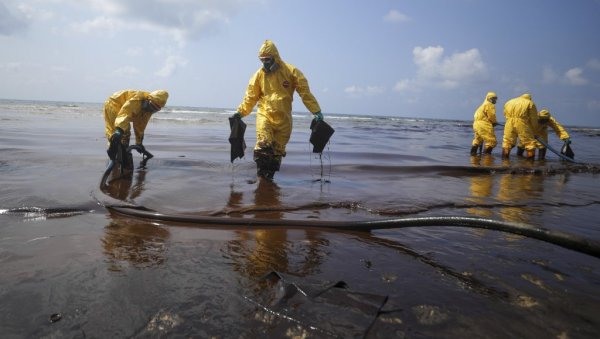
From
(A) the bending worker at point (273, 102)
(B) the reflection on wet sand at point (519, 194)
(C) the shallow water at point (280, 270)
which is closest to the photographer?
(C) the shallow water at point (280, 270)

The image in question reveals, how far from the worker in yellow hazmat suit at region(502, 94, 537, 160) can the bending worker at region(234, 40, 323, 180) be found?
7.14 meters

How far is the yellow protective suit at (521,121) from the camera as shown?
9.88m

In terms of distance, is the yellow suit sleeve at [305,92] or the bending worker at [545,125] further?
the bending worker at [545,125]

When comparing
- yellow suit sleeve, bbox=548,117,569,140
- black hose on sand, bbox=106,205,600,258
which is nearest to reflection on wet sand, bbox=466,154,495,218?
black hose on sand, bbox=106,205,600,258

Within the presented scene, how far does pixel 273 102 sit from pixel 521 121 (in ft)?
25.9

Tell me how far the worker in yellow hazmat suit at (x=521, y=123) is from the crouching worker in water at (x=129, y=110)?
9.09 metres

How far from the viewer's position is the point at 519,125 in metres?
10.0

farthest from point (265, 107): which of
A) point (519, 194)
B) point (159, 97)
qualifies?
point (519, 194)

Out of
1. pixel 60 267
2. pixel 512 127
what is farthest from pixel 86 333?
pixel 512 127

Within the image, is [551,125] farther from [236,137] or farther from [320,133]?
[236,137]

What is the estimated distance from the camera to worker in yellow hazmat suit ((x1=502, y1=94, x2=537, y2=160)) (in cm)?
988

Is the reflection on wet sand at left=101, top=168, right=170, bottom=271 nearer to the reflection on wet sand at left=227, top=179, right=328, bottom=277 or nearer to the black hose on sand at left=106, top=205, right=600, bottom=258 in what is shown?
A: the black hose on sand at left=106, top=205, right=600, bottom=258

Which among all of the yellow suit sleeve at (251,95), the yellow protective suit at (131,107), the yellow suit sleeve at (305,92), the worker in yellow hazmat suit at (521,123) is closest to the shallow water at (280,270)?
the yellow protective suit at (131,107)

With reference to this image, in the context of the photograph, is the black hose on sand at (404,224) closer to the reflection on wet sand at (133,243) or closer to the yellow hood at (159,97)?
the reflection on wet sand at (133,243)
